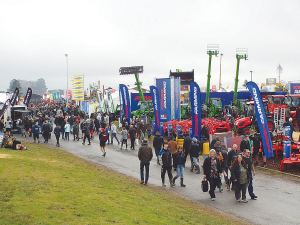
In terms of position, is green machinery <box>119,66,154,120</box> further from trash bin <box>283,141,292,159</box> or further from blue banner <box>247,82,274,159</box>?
trash bin <box>283,141,292,159</box>

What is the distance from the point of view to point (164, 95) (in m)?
25.9

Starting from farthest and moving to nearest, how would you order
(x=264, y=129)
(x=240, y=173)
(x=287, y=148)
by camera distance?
(x=264, y=129), (x=287, y=148), (x=240, y=173)

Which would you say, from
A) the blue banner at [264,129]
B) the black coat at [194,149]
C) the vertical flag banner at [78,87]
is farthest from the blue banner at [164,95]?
the vertical flag banner at [78,87]

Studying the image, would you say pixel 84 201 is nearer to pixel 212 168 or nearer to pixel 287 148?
pixel 212 168

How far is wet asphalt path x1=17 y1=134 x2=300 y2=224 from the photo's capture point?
8891 millimetres

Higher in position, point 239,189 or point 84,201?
point 84,201

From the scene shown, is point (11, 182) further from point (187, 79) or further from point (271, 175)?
point (187, 79)

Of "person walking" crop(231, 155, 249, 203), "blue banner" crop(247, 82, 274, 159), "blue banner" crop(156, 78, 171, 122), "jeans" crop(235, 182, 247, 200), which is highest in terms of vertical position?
"blue banner" crop(156, 78, 171, 122)

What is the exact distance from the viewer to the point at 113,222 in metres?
6.69

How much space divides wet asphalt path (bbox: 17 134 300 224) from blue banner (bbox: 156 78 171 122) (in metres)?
8.69

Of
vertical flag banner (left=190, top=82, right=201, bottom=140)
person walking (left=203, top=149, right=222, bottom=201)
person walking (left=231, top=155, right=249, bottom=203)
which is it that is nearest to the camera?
person walking (left=231, top=155, right=249, bottom=203)

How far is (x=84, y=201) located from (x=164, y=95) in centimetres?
1847

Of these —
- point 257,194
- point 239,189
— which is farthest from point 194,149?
point 239,189

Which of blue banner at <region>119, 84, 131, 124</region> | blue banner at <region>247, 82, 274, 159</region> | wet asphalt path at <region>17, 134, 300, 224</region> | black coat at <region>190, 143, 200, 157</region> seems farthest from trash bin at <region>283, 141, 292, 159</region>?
blue banner at <region>119, 84, 131, 124</region>
